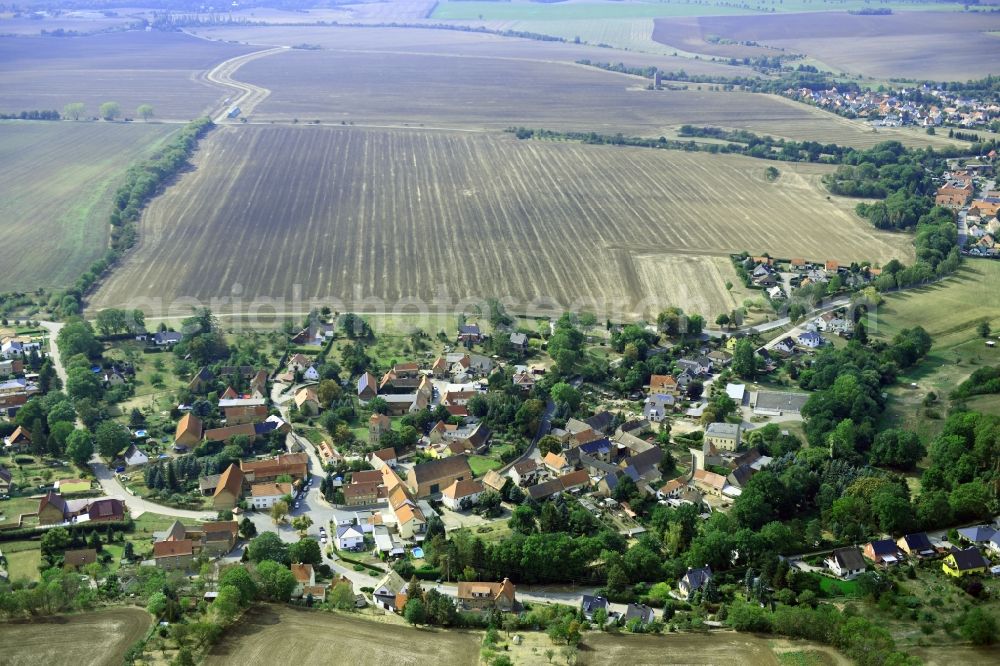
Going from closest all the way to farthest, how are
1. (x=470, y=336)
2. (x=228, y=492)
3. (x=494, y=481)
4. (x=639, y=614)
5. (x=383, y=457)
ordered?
(x=639, y=614) → (x=228, y=492) → (x=494, y=481) → (x=383, y=457) → (x=470, y=336)

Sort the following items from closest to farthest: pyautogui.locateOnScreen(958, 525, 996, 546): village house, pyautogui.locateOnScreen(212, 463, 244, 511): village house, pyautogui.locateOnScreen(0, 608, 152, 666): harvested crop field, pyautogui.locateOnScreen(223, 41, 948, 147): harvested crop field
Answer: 1. pyautogui.locateOnScreen(0, 608, 152, 666): harvested crop field
2. pyautogui.locateOnScreen(958, 525, 996, 546): village house
3. pyautogui.locateOnScreen(212, 463, 244, 511): village house
4. pyautogui.locateOnScreen(223, 41, 948, 147): harvested crop field

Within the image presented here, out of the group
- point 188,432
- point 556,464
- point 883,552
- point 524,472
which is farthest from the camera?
point 188,432

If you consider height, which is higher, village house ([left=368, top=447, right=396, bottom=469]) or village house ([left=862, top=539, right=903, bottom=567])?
village house ([left=368, top=447, right=396, bottom=469])

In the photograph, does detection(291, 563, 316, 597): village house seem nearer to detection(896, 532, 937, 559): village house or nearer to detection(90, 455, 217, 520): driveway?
detection(90, 455, 217, 520): driveway

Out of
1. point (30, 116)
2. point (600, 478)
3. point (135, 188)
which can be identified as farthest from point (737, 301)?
point (30, 116)

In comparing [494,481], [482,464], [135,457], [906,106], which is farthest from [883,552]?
[906,106]

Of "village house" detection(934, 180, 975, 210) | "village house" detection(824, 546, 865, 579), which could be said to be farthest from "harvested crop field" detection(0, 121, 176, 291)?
"village house" detection(934, 180, 975, 210)

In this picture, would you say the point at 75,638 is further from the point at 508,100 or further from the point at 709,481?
the point at 508,100
